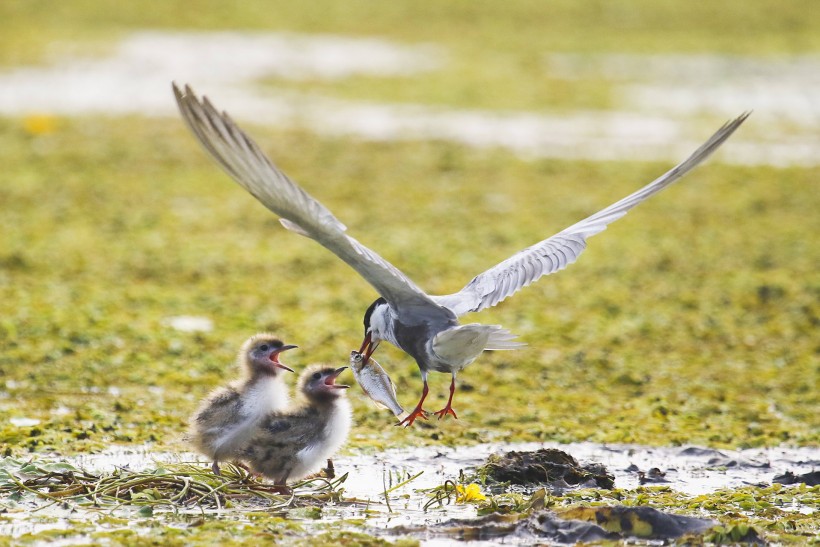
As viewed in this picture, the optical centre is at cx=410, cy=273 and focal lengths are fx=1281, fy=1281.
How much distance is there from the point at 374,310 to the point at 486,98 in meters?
15.3

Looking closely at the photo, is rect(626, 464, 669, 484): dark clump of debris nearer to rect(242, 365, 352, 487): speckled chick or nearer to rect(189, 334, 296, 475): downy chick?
rect(242, 365, 352, 487): speckled chick

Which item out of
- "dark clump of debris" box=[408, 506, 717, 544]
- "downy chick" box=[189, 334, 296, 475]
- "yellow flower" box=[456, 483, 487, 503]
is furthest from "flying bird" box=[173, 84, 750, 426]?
"dark clump of debris" box=[408, 506, 717, 544]

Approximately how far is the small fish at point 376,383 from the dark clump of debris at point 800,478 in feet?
6.61

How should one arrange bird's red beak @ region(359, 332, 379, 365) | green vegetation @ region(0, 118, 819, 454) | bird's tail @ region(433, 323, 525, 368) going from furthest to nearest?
green vegetation @ region(0, 118, 819, 454) < bird's red beak @ region(359, 332, 379, 365) < bird's tail @ region(433, 323, 525, 368)

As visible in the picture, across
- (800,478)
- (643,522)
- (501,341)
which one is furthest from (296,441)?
(800,478)

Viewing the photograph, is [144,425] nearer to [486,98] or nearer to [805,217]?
[805,217]

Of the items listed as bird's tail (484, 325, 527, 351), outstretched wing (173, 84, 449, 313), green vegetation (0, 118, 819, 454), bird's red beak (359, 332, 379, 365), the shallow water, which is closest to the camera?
outstretched wing (173, 84, 449, 313)

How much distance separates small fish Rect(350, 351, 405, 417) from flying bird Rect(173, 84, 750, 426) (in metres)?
0.06

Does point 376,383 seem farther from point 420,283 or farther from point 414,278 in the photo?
point 414,278

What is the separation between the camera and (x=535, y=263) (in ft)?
22.7

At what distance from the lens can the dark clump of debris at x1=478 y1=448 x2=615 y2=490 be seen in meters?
6.48

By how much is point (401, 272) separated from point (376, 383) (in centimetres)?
60

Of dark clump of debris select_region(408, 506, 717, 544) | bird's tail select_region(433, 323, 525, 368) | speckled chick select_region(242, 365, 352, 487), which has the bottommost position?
dark clump of debris select_region(408, 506, 717, 544)

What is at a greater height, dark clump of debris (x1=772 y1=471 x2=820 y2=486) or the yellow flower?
dark clump of debris (x1=772 y1=471 x2=820 y2=486)
